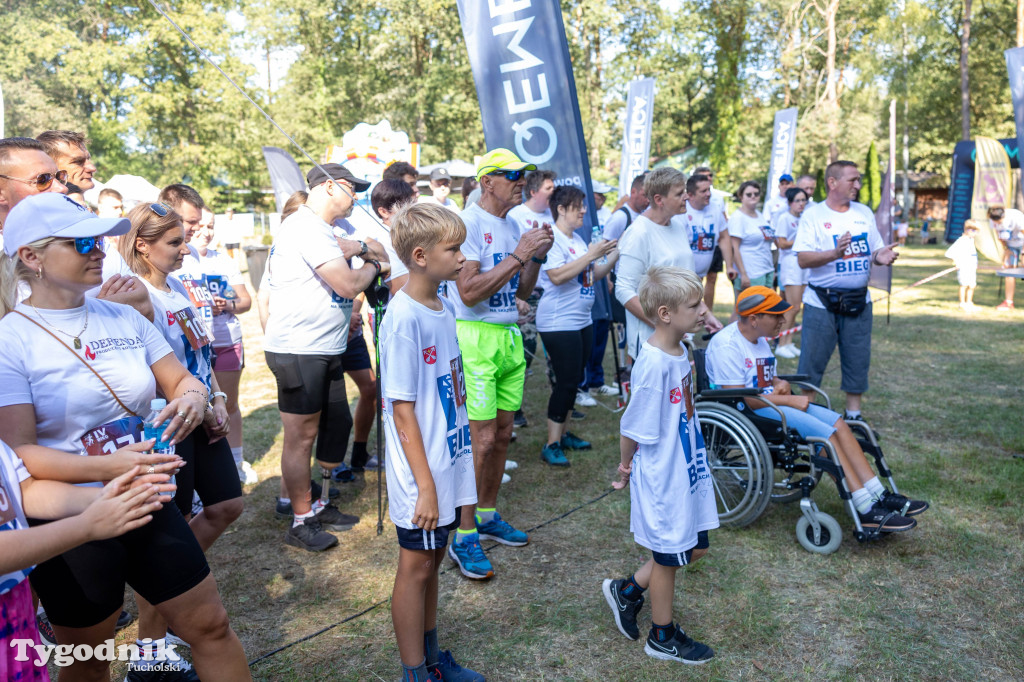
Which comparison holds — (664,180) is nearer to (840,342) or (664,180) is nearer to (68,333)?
(840,342)

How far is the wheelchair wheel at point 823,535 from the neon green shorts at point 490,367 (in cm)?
169

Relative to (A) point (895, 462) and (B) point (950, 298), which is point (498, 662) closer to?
→ (A) point (895, 462)

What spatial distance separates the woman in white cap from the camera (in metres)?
1.83

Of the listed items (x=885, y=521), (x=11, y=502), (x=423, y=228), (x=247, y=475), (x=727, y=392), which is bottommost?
(x=885, y=521)

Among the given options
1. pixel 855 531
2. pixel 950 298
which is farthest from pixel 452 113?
pixel 855 531

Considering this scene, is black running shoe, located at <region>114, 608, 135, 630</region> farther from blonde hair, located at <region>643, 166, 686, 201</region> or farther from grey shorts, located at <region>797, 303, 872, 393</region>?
grey shorts, located at <region>797, 303, 872, 393</region>

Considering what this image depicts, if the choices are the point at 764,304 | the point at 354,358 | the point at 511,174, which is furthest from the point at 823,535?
the point at 354,358

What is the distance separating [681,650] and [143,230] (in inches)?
108

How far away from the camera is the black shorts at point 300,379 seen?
376 centimetres

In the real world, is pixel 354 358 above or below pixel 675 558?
above

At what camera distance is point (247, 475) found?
195 inches

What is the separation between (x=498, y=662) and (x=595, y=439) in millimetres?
2992

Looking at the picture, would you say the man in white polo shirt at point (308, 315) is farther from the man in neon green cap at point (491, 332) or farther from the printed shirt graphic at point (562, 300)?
the printed shirt graphic at point (562, 300)

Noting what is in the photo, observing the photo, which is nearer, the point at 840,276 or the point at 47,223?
the point at 47,223
